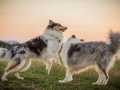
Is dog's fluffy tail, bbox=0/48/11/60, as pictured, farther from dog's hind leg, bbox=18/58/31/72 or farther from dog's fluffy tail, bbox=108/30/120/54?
dog's fluffy tail, bbox=108/30/120/54

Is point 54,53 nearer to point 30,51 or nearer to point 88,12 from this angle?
point 30,51

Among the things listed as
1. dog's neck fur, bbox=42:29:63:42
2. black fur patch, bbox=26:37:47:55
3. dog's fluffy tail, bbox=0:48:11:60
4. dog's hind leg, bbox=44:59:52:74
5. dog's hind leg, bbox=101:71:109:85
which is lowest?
dog's hind leg, bbox=101:71:109:85

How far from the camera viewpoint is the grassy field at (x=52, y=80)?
3180 mm

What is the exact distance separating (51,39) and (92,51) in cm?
79

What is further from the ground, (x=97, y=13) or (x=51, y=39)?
(x=97, y=13)

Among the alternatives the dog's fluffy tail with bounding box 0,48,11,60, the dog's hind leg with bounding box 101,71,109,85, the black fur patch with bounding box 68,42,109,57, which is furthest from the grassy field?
the black fur patch with bounding box 68,42,109,57

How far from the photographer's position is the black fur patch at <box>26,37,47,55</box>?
11.6ft

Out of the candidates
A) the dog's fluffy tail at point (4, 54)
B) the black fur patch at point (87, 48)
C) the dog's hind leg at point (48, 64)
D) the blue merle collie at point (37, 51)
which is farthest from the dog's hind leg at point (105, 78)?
the dog's fluffy tail at point (4, 54)

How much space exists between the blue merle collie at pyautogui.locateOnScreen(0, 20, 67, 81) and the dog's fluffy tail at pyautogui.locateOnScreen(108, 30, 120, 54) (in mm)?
777

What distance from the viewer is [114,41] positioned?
3.32 metres

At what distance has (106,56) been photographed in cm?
330

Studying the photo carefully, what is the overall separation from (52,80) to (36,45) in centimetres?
66

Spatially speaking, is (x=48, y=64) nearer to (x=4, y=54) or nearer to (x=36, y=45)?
(x=36, y=45)

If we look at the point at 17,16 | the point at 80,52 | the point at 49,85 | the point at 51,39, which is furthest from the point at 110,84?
the point at 17,16
